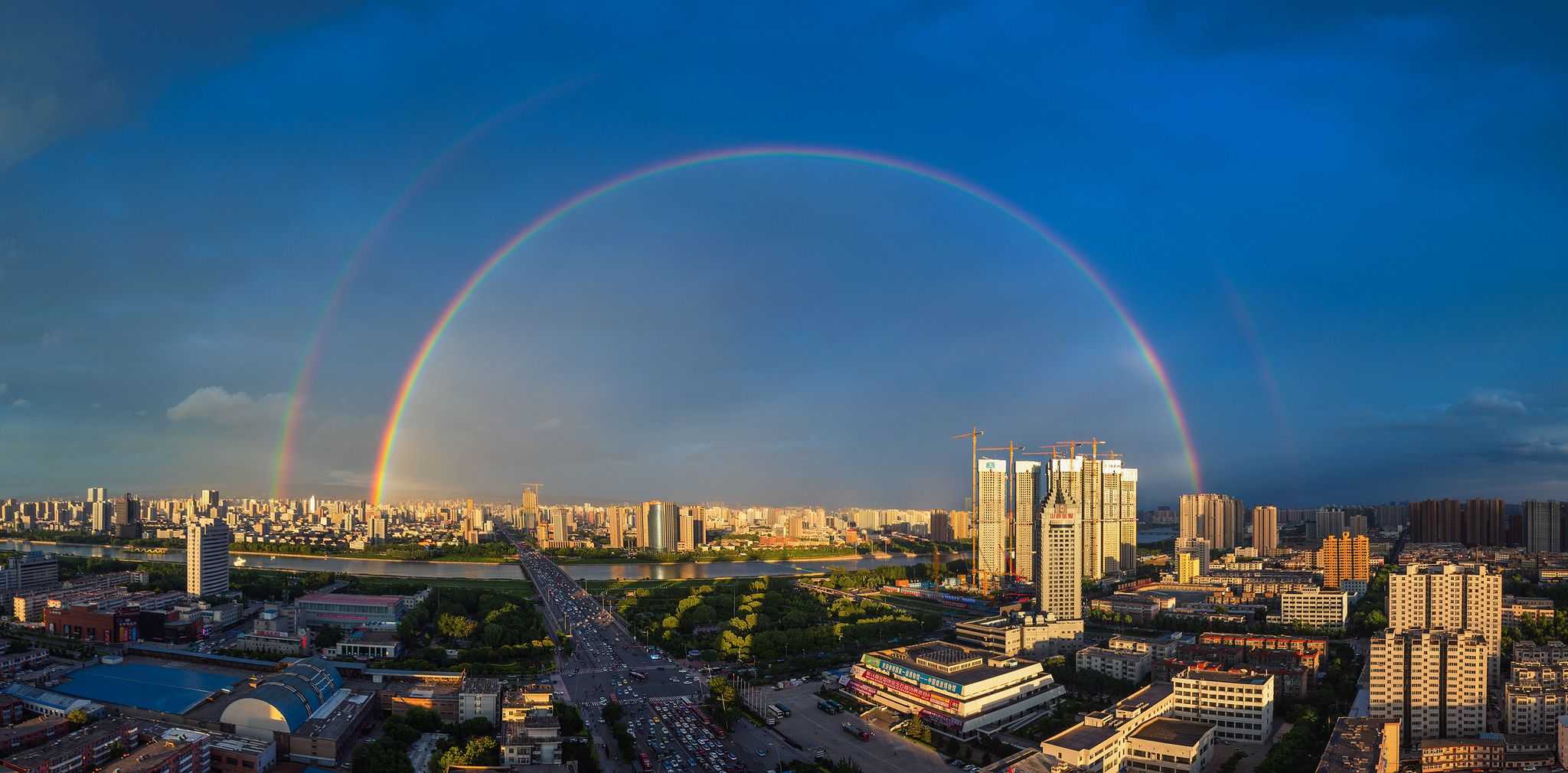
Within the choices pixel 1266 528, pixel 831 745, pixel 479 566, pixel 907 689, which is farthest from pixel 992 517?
pixel 479 566

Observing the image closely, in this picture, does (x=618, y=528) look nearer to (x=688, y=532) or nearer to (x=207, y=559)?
(x=688, y=532)

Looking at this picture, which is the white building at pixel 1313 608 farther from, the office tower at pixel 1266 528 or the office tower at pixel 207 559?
the office tower at pixel 207 559

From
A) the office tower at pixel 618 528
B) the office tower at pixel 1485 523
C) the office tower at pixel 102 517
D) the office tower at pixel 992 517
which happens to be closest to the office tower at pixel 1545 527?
the office tower at pixel 1485 523

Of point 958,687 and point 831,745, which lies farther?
point 958,687

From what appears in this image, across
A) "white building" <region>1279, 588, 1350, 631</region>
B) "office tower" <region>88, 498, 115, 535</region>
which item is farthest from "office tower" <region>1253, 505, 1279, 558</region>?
"office tower" <region>88, 498, 115, 535</region>

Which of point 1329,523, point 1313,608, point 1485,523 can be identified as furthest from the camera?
point 1329,523

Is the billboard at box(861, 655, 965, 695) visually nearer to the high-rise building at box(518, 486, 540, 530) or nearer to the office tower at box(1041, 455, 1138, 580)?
the office tower at box(1041, 455, 1138, 580)
